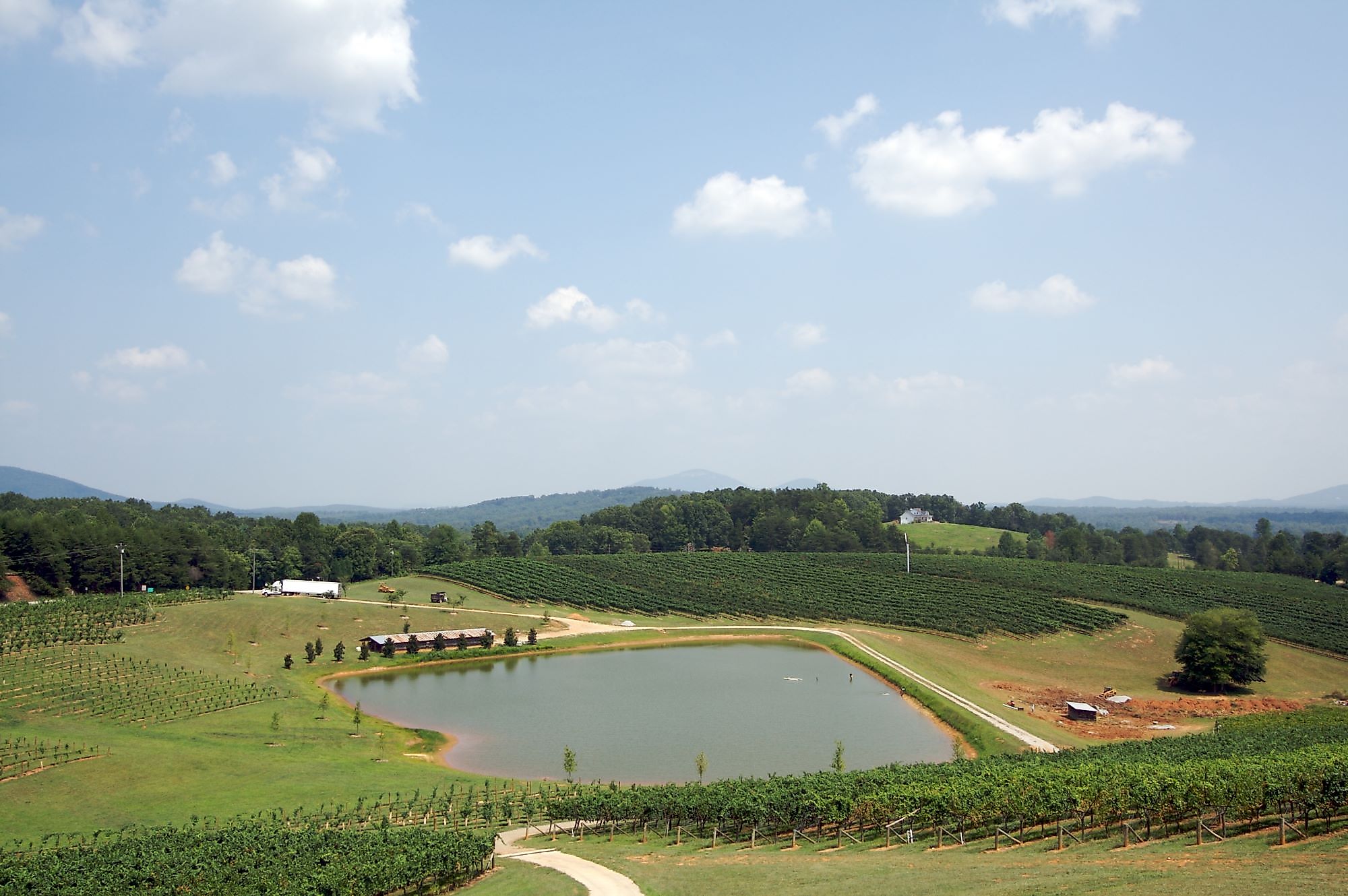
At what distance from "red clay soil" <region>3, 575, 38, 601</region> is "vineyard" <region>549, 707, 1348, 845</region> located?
72866 millimetres

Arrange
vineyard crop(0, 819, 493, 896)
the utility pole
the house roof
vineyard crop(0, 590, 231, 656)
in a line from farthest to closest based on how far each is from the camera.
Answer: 1. the utility pole
2. the house roof
3. vineyard crop(0, 590, 231, 656)
4. vineyard crop(0, 819, 493, 896)

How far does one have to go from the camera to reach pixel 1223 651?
2331 inches

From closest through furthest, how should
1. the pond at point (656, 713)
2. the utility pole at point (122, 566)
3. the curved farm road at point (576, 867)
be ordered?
the curved farm road at point (576, 867) → the pond at point (656, 713) → the utility pole at point (122, 566)

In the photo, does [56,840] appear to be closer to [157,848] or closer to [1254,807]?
[157,848]

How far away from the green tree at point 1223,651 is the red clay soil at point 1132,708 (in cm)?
240

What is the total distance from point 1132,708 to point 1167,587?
4928cm

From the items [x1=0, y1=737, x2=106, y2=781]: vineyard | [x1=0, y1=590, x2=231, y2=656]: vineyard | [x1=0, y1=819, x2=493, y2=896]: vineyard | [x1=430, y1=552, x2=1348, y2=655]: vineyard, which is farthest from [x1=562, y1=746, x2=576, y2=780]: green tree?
[x1=430, y1=552, x2=1348, y2=655]: vineyard

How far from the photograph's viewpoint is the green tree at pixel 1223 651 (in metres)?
59.3

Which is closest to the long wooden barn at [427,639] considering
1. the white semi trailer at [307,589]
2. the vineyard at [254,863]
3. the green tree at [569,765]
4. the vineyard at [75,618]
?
the vineyard at [75,618]

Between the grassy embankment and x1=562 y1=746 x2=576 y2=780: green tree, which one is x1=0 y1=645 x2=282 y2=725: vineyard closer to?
the grassy embankment

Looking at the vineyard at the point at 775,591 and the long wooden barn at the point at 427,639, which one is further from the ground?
the vineyard at the point at 775,591

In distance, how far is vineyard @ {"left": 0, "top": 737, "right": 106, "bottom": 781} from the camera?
35.0 metres

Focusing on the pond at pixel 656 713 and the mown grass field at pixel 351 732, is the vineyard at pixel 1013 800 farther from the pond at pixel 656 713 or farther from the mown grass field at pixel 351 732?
the pond at pixel 656 713

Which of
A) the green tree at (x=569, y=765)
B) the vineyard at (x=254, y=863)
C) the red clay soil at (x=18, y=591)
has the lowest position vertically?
the green tree at (x=569, y=765)
